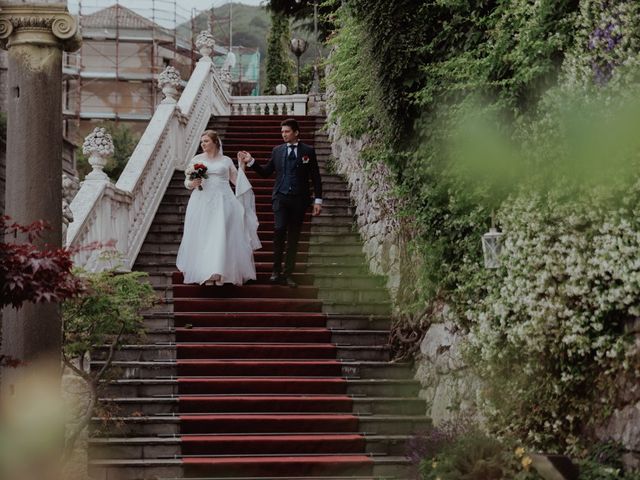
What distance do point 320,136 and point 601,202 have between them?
37.5 feet

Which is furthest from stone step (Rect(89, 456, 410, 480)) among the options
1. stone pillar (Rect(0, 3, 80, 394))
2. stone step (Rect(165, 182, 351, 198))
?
stone step (Rect(165, 182, 351, 198))

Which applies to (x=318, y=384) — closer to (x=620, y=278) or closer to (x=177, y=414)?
(x=177, y=414)

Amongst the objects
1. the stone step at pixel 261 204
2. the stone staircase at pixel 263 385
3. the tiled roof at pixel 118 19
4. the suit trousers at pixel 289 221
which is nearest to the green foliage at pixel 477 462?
the stone staircase at pixel 263 385

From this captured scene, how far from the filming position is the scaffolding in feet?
145

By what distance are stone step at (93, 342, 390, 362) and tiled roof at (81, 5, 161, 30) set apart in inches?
1491

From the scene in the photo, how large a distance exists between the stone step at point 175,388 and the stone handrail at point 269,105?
12708 mm

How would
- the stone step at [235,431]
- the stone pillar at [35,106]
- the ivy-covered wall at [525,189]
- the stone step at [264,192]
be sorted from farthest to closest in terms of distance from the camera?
the stone step at [264,192]
the stone step at [235,431]
the ivy-covered wall at [525,189]
the stone pillar at [35,106]

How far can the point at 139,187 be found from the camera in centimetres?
1302

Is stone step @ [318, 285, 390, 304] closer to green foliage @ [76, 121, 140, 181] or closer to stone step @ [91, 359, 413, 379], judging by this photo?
stone step @ [91, 359, 413, 379]

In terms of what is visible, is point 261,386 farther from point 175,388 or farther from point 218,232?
point 218,232

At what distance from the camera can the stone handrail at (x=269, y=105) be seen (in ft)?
72.0

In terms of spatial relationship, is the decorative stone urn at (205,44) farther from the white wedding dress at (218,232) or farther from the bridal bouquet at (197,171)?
the bridal bouquet at (197,171)

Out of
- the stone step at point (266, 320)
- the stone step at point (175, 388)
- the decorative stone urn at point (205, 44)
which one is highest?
the decorative stone urn at point (205, 44)

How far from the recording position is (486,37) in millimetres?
8992
